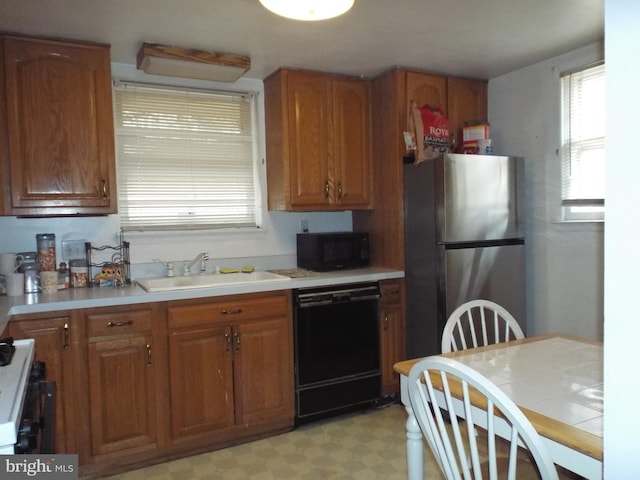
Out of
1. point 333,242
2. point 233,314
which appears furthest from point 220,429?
point 333,242

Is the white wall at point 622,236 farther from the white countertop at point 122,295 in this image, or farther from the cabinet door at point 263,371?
the cabinet door at point 263,371

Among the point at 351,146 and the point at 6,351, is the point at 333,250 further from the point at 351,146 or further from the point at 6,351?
the point at 6,351

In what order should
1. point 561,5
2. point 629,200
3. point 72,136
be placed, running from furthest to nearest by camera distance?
point 72,136
point 561,5
point 629,200

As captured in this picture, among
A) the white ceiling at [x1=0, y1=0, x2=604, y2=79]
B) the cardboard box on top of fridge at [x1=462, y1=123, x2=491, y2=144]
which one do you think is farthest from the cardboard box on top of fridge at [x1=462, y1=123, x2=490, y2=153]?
the white ceiling at [x1=0, y1=0, x2=604, y2=79]

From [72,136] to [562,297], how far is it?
3.05 metres

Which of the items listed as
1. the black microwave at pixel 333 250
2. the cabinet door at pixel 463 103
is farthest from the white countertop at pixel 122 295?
the cabinet door at pixel 463 103

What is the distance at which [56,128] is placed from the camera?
247 cm

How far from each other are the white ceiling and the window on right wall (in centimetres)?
23

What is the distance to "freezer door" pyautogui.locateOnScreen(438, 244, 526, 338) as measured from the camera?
9.27ft

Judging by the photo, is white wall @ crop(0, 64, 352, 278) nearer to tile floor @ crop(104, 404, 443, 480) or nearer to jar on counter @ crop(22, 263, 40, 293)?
jar on counter @ crop(22, 263, 40, 293)

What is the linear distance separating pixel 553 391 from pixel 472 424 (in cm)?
34

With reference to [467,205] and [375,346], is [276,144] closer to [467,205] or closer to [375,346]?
[467,205]

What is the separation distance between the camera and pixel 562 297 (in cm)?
297

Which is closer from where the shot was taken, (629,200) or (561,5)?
(629,200)
